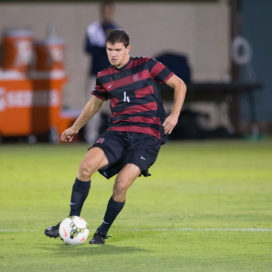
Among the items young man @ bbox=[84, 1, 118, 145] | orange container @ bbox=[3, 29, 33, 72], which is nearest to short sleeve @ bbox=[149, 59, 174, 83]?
young man @ bbox=[84, 1, 118, 145]

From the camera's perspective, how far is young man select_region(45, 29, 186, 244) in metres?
6.85

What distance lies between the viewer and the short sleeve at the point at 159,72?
727 cm

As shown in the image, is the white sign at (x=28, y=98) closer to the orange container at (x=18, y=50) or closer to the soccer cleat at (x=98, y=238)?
the orange container at (x=18, y=50)

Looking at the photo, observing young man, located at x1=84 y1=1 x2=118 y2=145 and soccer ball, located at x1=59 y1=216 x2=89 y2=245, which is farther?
young man, located at x1=84 y1=1 x2=118 y2=145

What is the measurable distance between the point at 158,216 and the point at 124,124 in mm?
1564

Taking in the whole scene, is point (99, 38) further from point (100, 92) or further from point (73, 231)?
point (73, 231)

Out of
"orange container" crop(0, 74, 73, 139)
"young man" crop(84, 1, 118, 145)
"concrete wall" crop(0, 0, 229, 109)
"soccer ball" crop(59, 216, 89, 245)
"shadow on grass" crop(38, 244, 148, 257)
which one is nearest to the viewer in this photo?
"shadow on grass" crop(38, 244, 148, 257)

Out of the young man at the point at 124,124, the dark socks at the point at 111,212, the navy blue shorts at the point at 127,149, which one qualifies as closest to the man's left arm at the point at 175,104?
the young man at the point at 124,124

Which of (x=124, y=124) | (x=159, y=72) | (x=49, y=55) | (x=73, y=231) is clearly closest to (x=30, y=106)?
(x=49, y=55)

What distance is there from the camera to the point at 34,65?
1875 cm

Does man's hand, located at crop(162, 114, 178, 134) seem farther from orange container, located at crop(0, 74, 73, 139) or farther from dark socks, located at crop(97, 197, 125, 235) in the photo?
orange container, located at crop(0, 74, 73, 139)

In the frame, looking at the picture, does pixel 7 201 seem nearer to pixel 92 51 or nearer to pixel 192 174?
pixel 192 174

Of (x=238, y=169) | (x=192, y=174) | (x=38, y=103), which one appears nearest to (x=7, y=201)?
(x=192, y=174)

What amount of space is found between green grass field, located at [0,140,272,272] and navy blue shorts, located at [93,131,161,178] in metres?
0.57
